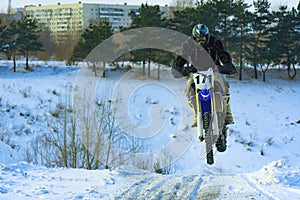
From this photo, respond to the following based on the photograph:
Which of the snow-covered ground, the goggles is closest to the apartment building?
the snow-covered ground

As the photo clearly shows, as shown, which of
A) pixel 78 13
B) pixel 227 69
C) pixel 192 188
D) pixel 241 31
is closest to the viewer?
pixel 227 69

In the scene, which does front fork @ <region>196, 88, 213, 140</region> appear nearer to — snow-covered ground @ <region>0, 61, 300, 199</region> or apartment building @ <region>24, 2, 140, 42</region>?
snow-covered ground @ <region>0, 61, 300, 199</region>

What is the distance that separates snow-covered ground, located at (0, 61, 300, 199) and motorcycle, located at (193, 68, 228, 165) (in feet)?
3.32

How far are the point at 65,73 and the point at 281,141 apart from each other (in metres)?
18.0

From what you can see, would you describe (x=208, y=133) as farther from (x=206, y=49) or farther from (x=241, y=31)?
(x=241, y=31)

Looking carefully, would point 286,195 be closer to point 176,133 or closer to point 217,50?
point 217,50

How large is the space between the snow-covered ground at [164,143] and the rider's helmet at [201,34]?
2548mm

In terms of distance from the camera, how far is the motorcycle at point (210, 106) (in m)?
5.82

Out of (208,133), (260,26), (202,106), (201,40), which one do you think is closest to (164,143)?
(208,133)

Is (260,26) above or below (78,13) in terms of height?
below

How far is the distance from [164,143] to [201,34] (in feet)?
44.2

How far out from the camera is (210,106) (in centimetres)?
598

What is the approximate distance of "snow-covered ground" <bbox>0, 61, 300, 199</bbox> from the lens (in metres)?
6.76

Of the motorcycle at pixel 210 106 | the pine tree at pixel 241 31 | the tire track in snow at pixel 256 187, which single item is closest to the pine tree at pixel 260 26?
the pine tree at pixel 241 31
